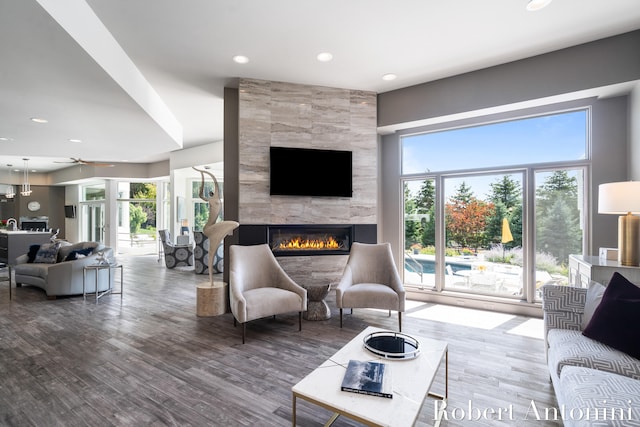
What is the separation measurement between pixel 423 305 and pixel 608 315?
104 inches

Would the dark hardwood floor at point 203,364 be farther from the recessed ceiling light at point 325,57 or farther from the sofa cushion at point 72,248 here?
the recessed ceiling light at point 325,57

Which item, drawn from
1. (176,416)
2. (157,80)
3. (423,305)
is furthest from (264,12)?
(423,305)

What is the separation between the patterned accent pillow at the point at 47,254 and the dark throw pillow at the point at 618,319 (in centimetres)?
737

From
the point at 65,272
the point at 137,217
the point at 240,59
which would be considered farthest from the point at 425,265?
the point at 137,217

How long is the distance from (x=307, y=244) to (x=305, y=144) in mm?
1438

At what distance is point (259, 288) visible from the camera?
355 centimetres

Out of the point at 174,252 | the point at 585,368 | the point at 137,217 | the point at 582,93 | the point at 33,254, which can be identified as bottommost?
the point at 174,252

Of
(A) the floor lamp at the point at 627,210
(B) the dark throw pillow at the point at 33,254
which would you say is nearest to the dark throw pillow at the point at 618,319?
(A) the floor lamp at the point at 627,210

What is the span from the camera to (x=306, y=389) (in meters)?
1.54

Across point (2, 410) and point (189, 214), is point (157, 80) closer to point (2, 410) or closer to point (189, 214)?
point (2, 410)

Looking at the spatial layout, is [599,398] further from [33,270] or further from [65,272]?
[33,270]

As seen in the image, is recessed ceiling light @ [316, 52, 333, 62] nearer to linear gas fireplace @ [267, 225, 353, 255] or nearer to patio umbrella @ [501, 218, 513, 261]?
linear gas fireplace @ [267, 225, 353, 255]

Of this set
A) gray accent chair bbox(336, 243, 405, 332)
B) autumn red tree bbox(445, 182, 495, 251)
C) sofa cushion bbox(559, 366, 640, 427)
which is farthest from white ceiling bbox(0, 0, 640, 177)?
sofa cushion bbox(559, 366, 640, 427)

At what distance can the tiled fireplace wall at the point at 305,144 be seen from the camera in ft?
13.4
